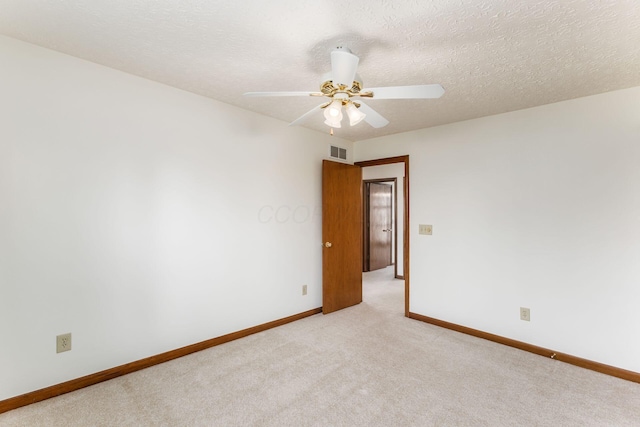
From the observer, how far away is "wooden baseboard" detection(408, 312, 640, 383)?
2451 mm

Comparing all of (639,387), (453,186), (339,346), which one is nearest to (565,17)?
(453,186)

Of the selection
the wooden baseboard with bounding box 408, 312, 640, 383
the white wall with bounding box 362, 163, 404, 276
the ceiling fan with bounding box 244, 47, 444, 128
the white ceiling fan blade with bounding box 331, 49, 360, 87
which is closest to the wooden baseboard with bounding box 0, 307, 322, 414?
the wooden baseboard with bounding box 408, 312, 640, 383

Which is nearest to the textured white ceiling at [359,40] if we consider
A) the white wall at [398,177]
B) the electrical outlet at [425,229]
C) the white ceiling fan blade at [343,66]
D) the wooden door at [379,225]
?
the white ceiling fan blade at [343,66]

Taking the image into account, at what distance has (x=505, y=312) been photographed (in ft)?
10.1

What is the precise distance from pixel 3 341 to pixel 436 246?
12.7 ft

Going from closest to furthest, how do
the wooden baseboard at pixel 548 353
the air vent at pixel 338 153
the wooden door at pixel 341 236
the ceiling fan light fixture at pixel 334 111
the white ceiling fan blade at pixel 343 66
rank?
1. the white ceiling fan blade at pixel 343 66
2. the ceiling fan light fixture at pixel 334 111
3. the wooden baseboard at pixel 548 353
4. the wooden door at pixel 341 236
5. the air vent at pixel 338 153

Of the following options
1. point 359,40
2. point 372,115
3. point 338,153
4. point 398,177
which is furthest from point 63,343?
point 398,177

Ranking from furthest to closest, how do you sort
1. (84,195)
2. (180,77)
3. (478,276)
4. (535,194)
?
(478,276)
(535,194)
(180,77)
(84,195)

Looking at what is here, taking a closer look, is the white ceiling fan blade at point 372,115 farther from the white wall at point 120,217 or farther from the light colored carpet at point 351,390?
the light colored carpet at point 351,390

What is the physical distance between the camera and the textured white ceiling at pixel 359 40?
1.56 meters

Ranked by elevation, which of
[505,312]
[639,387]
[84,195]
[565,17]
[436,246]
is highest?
[565,17]

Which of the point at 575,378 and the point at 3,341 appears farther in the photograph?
the point at 575,378

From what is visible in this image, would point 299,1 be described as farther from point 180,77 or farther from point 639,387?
point 639,387

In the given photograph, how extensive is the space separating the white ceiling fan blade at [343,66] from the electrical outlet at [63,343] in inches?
100.0
